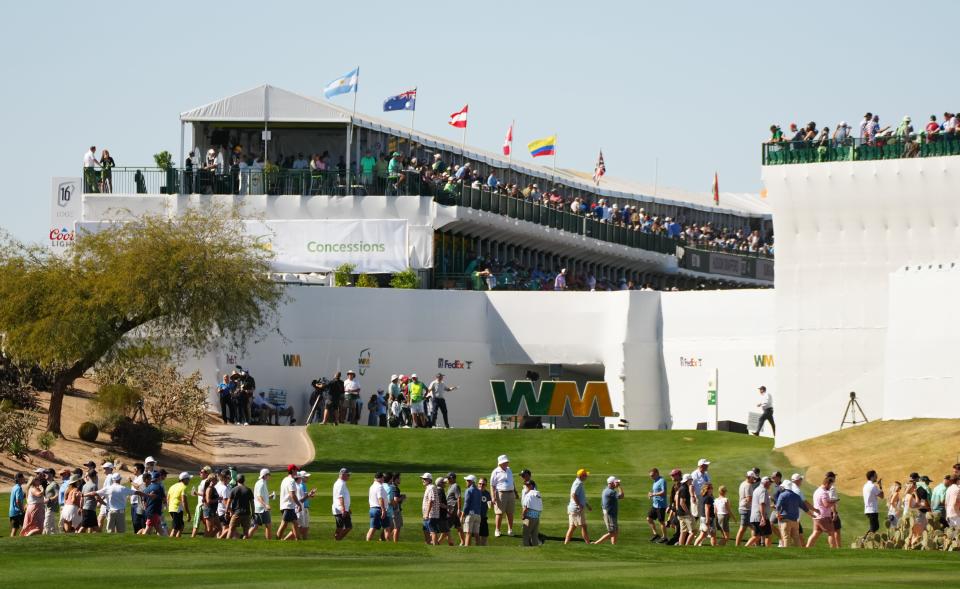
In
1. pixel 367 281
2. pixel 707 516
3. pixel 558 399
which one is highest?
pixel 367 281

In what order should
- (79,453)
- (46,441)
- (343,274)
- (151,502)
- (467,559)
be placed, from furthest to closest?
(343,274), (79,453), (46,441), (151,502), (467,559)

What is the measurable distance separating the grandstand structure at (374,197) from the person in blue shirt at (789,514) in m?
29.6

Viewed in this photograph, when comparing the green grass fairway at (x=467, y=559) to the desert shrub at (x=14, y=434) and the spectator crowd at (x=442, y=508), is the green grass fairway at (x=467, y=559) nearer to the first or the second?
the spectator crowd at (x=442, y=508)

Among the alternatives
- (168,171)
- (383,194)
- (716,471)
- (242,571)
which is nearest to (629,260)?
(383,194)

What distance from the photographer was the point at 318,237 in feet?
207

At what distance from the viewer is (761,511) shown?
110ft

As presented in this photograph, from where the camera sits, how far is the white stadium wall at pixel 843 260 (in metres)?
46.8

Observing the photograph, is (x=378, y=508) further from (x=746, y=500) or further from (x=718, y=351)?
(x=718, y=351)

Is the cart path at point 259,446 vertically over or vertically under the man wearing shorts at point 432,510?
over

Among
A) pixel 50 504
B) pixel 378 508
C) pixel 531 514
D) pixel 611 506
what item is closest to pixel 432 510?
pixel 378 508

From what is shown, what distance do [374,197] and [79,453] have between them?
2286 cm

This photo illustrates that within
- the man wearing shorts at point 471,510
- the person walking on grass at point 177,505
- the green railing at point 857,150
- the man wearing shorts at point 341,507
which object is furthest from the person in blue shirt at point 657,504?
the green railing at point 857,150

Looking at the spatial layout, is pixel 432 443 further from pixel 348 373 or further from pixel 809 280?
pixel 809 280

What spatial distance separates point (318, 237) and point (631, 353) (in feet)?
40.0
